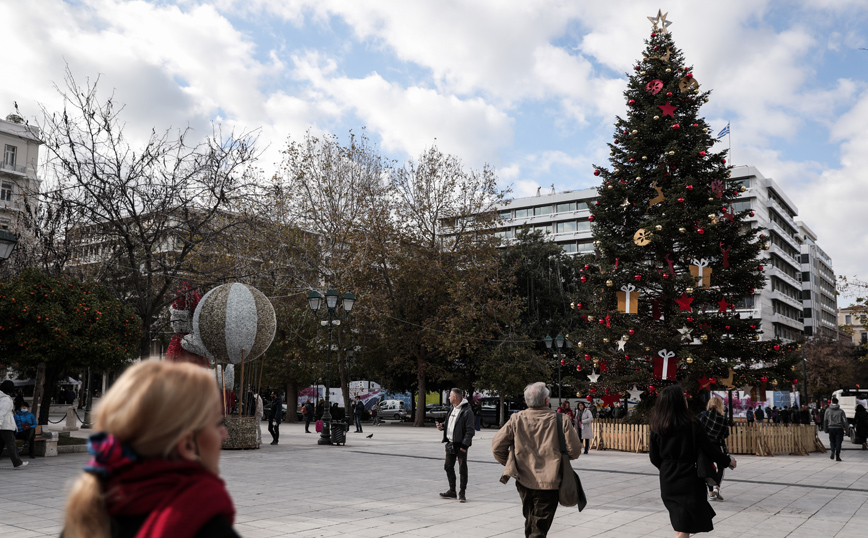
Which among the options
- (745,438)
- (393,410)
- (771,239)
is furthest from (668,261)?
(771,239)

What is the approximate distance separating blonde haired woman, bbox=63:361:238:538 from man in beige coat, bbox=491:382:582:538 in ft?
13.8

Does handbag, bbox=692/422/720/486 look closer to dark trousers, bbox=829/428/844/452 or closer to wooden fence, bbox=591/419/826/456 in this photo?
wooden fence, bbox=591/419/826/456

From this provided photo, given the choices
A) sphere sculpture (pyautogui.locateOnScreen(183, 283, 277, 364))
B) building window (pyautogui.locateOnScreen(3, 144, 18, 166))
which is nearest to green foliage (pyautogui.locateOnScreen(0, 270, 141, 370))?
sphere sculpture (pyautogui.locateOnScreen(183, 283, 277, 364))

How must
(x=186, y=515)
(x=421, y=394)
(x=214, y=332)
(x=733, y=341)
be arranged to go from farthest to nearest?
(x=421, y=394), (x=733, y=341), (x=214, y=332), (x=186, y=515)

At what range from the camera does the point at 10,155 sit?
55.4m

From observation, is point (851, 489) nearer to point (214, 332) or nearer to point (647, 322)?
point (647, 322)

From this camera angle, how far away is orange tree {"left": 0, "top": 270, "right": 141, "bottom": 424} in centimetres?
1486

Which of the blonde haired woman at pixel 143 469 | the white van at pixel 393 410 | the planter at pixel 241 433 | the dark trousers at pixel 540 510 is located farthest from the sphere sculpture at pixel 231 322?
the white van at pixel 393 410

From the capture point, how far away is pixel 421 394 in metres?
36.3

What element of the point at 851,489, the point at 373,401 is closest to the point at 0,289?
the point at 851,489

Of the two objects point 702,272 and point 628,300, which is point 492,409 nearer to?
point 628,300

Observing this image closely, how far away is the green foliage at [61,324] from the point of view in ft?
48.7

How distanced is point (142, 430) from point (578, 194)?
79068 mm

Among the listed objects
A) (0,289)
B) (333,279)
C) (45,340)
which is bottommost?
(45,340)
